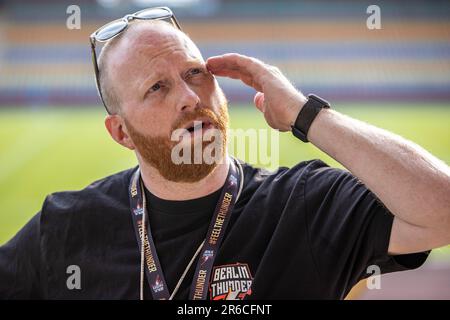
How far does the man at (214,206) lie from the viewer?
220 cm

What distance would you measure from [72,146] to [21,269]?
9378 mm

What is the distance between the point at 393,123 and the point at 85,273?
11060 millimetres

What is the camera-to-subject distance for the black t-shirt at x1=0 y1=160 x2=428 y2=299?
7.61 ft

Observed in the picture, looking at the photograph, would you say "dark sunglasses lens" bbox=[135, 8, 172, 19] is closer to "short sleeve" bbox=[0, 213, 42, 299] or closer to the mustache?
the mustache

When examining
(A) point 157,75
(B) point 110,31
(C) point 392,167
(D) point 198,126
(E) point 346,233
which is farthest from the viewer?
(B) point 110,31

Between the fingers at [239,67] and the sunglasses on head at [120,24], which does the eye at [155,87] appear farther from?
the sunglasses on head at [120,24]

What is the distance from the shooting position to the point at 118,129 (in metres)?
2.92

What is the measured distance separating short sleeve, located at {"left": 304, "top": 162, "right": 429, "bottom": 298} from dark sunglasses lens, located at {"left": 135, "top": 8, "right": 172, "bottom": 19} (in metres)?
1.10

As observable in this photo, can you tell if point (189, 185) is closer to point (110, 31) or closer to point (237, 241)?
point (237, 241)

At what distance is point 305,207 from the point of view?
8.05 ft

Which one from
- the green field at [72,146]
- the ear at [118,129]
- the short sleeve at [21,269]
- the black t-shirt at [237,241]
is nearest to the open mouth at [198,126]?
the black t-shirt at [237,241]

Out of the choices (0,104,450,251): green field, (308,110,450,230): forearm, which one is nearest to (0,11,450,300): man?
(308,110,450,230): forearm

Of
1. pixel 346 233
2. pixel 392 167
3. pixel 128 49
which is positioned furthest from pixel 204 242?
pixel 128 49

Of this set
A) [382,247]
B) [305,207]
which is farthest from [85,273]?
[382,247]
